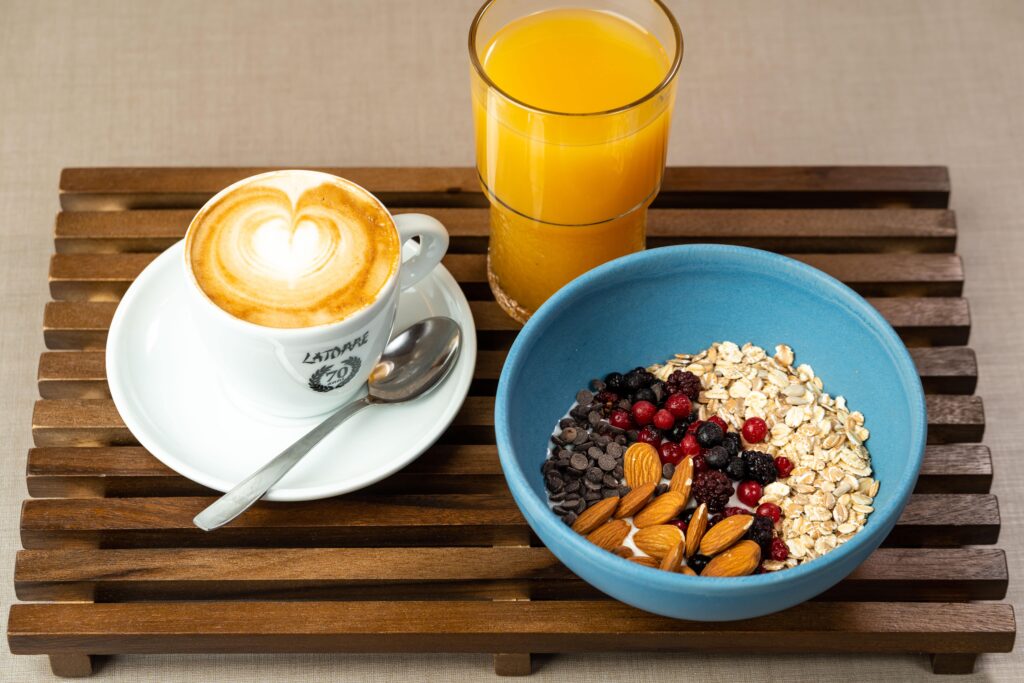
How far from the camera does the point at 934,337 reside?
56.7 inches

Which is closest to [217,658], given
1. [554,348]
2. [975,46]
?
[554,348]

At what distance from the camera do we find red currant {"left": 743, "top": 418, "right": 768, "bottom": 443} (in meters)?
1.27

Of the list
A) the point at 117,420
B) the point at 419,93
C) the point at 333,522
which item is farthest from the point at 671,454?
the point at 419,93

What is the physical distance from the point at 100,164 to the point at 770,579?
1.16m

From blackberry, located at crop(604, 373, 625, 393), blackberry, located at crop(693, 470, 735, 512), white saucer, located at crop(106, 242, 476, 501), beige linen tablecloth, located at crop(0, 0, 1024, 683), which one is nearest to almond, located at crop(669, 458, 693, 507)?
blackberry, located at crop(693, 470, 735, 512)

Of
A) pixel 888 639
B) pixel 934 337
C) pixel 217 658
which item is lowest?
pixel 217 658

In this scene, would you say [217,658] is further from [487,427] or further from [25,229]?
[25,229]

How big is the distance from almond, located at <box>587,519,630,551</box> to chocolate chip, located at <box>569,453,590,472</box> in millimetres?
77

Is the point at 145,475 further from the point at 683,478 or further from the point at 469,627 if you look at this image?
the point at 683,478

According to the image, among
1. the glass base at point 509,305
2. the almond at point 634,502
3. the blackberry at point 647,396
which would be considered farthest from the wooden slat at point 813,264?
the almond at point 634,502

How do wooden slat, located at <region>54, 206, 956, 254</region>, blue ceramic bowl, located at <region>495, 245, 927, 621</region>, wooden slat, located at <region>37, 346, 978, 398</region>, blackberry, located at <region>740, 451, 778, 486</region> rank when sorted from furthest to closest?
wooden slat, located at <region>54, 206, 956, 254</region>
wooden slat, located at <region>37, 346, 978, 398</region>
blackberry, located at <region>740, 451, 778, 486</region>
blue ceramic bowl, located at <region>495, 245, 927, 621</region>

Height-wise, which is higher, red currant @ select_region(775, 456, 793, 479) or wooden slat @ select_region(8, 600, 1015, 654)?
red currant @ select_region(775, 456, 793, 479)

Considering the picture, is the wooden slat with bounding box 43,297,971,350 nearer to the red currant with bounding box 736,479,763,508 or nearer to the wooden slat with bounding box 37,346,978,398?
the wooden slat with bounding box 37,346,978,398

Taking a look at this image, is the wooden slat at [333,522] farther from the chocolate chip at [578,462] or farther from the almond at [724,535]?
the almond at [724,535]
